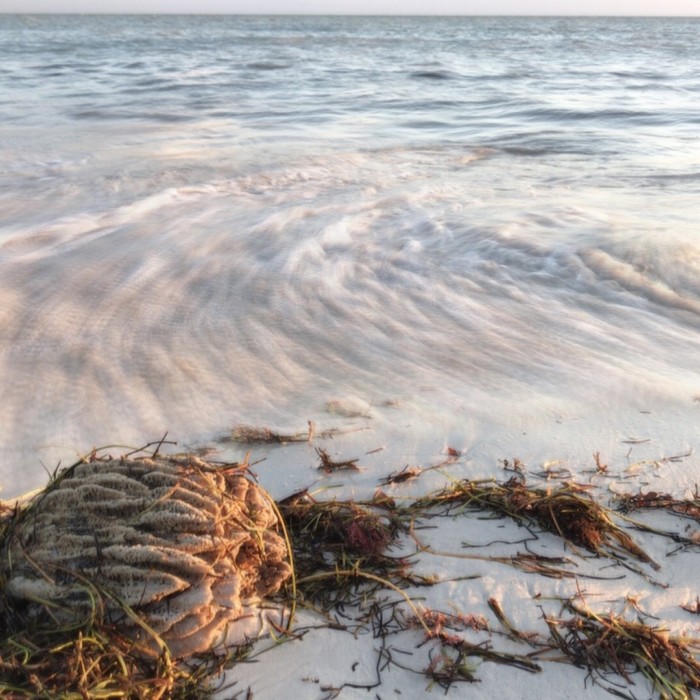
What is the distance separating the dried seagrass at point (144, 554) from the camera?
5.19 feet

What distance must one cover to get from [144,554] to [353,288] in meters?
2.93

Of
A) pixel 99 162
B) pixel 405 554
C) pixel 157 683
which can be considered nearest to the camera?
pixel 157 683

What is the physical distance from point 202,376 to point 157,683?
69.7 inches

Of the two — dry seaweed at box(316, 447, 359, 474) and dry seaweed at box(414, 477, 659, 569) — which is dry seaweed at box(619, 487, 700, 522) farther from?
dry seaweed at box(316, 447, 359, 474)

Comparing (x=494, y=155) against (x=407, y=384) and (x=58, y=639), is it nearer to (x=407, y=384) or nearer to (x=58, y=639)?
(x=407, y=384)

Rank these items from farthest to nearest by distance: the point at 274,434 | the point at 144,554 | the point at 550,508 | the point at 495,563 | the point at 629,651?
1. the point at 274,434
2. the point at 550,508
3. the point at 495,563
4. the point at 629,651
5. the point at 144,554

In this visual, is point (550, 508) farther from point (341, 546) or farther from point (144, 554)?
point (144, 554)

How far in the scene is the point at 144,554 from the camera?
62.2 inches

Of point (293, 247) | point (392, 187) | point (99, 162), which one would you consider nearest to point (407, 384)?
point (293, 247)

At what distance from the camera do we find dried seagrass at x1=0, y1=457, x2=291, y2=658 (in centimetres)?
158

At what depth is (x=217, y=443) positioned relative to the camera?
8.77ft

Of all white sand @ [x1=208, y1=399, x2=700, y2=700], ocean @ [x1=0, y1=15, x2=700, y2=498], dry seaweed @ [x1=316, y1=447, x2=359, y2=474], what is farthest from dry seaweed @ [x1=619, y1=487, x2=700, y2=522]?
dry seaweed @ [x1=316, y1=447, x2=359, y2=474]

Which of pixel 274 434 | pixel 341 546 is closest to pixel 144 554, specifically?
pixel 341 546

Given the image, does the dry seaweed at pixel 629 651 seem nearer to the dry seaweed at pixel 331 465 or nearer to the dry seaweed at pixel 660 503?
the dry seaweed at pixel 660 503
